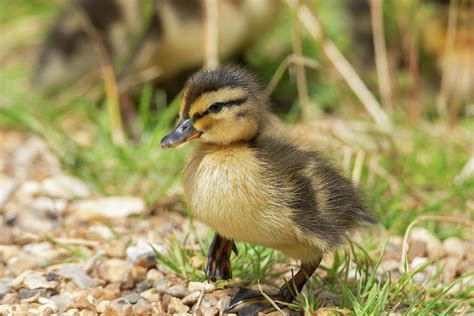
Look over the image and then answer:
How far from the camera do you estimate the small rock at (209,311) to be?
2029 millimetres

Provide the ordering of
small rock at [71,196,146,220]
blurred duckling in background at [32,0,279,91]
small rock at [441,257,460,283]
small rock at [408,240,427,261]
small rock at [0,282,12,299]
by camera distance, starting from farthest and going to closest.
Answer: blurred duckling in background at [32,0,279,91], small rock at [71,196,146,220], small rock at [408,240,427,261], small rock at [441,257,460,283], small rock at [0,282,12,299]

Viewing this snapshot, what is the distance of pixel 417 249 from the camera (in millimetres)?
2650

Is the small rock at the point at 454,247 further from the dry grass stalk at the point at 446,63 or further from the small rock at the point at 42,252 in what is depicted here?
the small rock at the point at 42,252

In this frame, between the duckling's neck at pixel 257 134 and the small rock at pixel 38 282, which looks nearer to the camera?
the duckling's neck at pixel 257 134

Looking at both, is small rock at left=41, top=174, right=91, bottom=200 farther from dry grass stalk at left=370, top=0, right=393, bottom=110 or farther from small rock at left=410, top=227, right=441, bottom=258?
dry grass stalk at left=370, top=0, right=393, bottom=110

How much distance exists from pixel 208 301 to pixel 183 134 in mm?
471

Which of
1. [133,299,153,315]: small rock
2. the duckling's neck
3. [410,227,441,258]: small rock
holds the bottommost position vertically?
[410,227,441,258]: small rock

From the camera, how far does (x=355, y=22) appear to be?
14.8 feet

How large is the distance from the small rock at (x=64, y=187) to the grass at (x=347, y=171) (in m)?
0.04

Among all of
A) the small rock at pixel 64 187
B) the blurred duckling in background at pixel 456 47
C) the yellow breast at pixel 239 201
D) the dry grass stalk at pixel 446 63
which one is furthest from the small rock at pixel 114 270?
the blurred duckling in background at pixel 456 47

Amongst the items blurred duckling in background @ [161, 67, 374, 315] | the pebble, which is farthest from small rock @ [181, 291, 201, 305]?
the pebble

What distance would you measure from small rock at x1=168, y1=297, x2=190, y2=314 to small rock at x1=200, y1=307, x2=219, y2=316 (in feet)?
0.17

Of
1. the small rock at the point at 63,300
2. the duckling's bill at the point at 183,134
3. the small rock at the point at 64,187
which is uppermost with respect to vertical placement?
the duckling's bill at the point at 183,134

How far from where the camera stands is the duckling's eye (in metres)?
1.90
